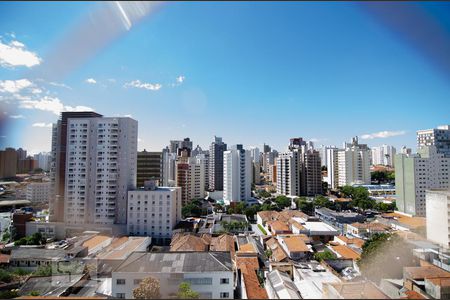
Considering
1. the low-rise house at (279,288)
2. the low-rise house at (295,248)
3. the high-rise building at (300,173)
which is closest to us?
the low-rise house at (279,288)

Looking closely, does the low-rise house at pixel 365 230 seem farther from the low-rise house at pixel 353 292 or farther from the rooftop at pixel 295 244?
the low-rise house at pixel 353 292

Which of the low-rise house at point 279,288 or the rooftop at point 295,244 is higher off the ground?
the low-rise house at point 279,288

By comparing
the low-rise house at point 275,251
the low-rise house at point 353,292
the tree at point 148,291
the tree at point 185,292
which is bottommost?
the low-rise house at point 275,251

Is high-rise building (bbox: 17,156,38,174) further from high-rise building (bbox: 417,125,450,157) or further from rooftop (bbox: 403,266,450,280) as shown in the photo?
high-rise building (bbox: 417,125,450,157)

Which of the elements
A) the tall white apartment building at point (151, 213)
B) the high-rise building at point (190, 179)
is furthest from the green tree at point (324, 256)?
the high-rise building at point (190, 179)

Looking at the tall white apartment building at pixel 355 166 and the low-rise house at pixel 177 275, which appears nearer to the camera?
the low-rise house at pixel 177 275

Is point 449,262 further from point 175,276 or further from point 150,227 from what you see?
point 150,227
